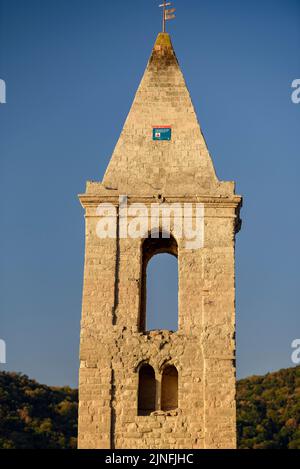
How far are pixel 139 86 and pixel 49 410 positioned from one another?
16.0 m

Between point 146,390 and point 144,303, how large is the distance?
2285 millimetres

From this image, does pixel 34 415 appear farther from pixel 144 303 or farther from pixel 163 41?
pixel 163 41

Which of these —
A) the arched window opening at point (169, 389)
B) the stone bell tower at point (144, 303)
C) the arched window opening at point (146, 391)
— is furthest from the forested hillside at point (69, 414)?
the stone bell tower at point (144, 303)

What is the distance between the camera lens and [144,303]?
2478 cm

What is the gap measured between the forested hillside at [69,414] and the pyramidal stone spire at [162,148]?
1340cm

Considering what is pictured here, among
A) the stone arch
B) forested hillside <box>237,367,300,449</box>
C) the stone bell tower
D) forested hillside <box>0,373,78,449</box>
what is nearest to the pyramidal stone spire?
the stone bell tower

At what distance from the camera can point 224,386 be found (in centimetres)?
2259

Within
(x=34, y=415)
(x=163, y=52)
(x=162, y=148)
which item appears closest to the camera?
(x=162, y=148)

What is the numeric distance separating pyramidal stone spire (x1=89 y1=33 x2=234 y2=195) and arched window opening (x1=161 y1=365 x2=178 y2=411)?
11.5 ft

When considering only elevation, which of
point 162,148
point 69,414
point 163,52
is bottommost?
point 69,414

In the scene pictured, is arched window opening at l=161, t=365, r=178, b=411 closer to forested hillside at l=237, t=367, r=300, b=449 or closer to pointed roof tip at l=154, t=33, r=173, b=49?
pointed roof tip at l=154, t=33, r=173, b=49

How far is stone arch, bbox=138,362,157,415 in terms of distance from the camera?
2289 centimetres

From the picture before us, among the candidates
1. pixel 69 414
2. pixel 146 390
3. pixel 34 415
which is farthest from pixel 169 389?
pixel 69 414

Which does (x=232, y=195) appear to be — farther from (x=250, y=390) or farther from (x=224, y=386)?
(x=250, y=390)
